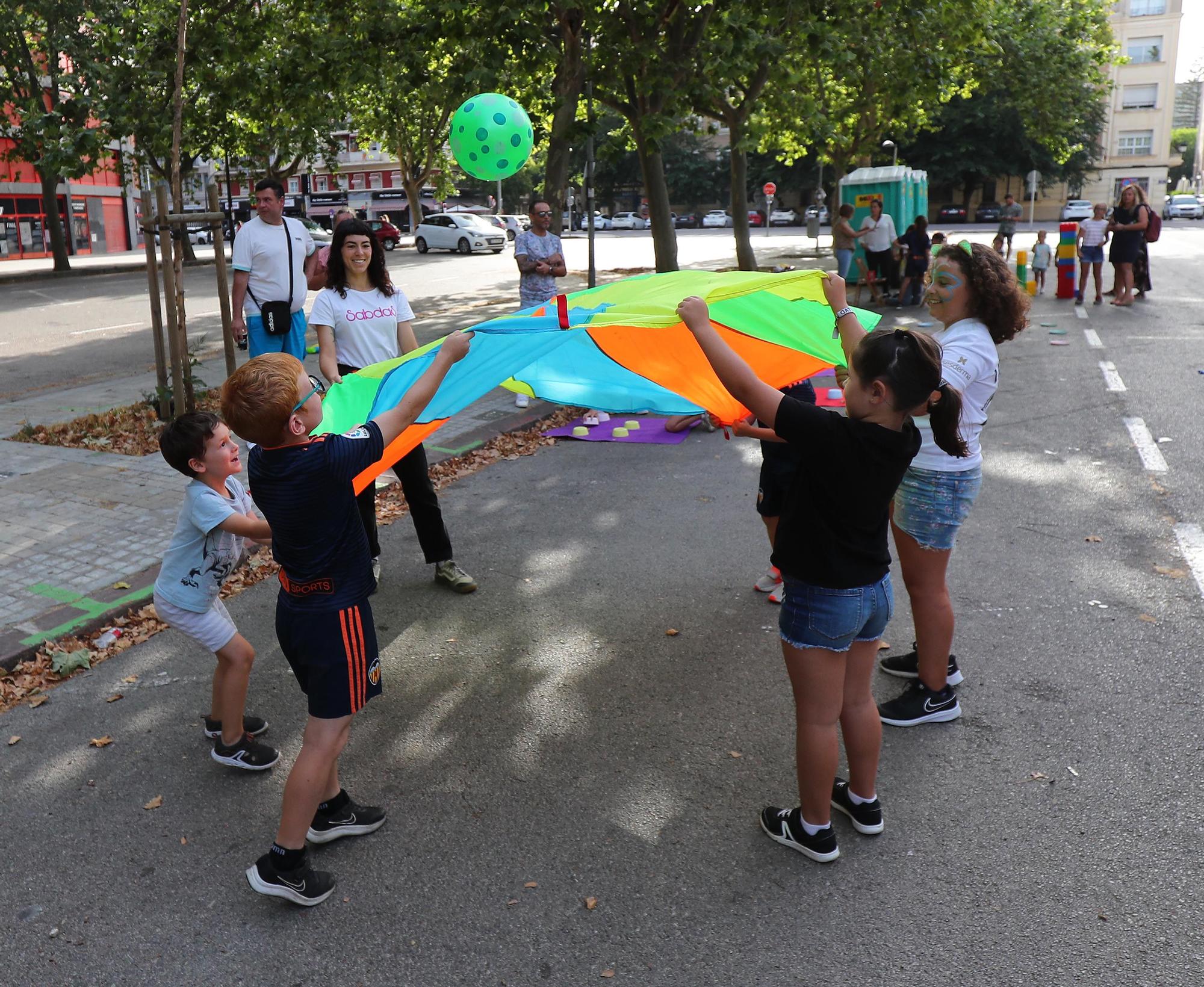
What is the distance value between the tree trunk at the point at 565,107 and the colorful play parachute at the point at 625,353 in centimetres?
911

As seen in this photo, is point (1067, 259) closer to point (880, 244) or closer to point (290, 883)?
point (880, 244)

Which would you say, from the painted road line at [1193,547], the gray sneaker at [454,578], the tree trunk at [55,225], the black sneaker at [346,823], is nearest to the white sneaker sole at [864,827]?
the black sneaker at [346,823]

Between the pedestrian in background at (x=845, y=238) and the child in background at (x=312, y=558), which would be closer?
the child in background at (x=312, y=558)

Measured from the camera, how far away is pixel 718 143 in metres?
85.1

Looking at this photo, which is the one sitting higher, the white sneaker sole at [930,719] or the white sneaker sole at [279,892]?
the white sneaker sole at [930,719]

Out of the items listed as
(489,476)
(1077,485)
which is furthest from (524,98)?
(1077,485)

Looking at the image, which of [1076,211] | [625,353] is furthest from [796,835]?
[1076,211]

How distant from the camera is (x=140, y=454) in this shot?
8055 mm

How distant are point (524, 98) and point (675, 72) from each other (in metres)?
3.94

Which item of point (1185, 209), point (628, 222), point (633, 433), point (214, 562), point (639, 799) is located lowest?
point (639, 799)

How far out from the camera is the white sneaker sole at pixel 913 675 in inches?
159

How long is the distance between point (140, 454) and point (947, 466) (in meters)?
6.82

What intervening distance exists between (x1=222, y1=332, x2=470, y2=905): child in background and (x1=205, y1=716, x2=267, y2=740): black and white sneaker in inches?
32.4

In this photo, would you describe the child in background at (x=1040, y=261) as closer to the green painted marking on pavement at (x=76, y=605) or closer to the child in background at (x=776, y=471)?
the child in background at (x=776, y=471)
